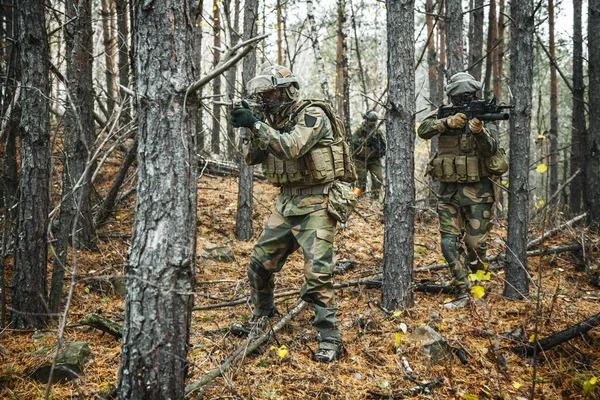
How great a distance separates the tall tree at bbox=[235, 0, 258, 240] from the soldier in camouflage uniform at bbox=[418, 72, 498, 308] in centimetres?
305

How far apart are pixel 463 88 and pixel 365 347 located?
2.97 meters

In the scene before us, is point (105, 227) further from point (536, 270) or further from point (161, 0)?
point (536, 270)

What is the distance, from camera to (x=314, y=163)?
3.69m

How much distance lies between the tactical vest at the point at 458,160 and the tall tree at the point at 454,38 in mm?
2517

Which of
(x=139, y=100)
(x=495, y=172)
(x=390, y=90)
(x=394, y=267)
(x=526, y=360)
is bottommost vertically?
Result: (x=526, y=360)

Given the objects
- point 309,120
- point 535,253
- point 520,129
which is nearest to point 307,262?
point 309,120

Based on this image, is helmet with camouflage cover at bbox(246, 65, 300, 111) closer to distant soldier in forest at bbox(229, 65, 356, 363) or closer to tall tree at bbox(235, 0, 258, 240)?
distant soldier in forest at bbox(229, 65, 356, 363)

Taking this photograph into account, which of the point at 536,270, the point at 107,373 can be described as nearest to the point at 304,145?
the point at 107,373

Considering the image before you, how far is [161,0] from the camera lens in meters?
2.17

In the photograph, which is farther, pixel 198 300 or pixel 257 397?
pixel 198 300

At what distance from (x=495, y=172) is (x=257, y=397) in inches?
137

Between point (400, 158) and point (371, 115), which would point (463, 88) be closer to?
point (400, 158)

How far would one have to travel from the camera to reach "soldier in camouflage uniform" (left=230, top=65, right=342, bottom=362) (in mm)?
3518

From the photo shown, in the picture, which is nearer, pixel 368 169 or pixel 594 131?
pixel 594 131
